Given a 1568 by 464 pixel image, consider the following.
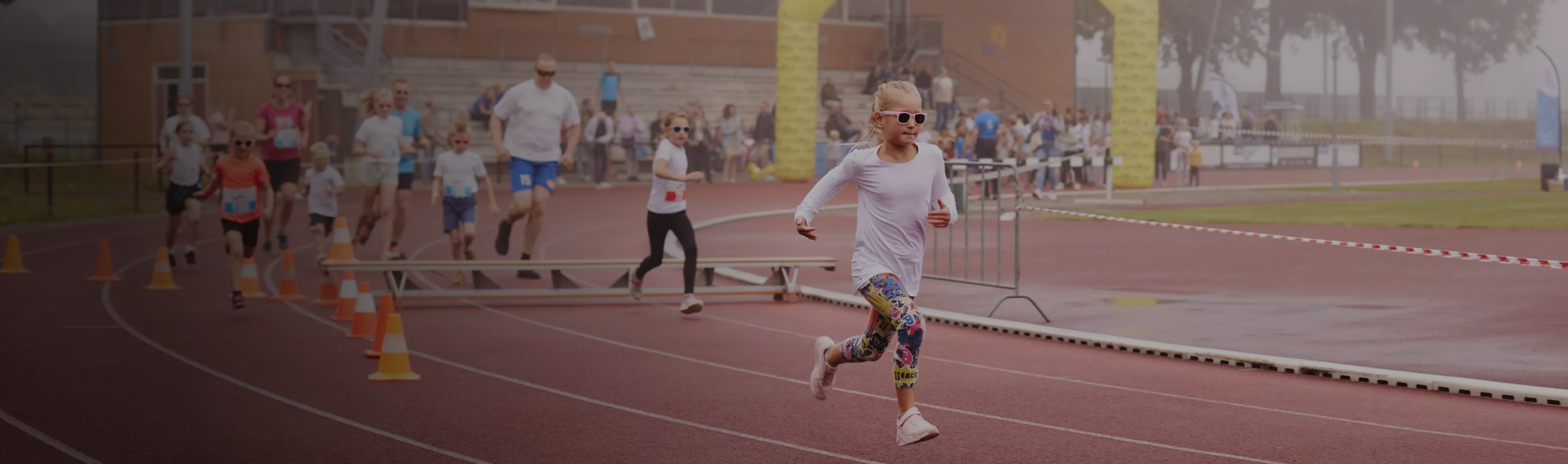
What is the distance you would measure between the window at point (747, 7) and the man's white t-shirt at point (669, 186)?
38821 mm

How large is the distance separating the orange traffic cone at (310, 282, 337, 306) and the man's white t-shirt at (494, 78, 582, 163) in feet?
6.55

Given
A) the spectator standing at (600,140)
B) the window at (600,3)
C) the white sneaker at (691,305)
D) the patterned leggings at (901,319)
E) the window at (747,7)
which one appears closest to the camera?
the patterned leggings at (901,319)

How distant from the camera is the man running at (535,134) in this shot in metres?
13.8

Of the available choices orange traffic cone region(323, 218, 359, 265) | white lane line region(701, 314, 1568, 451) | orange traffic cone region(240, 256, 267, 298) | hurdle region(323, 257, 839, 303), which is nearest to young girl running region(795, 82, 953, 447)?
white lane line region(701, 314, 1568, 451)

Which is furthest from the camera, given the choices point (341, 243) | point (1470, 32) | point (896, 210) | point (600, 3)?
point (1470, 32)

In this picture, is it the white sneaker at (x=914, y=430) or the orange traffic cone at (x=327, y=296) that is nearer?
the white sneaker at (x=914, y=430)

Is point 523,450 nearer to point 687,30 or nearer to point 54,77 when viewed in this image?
point 687,30

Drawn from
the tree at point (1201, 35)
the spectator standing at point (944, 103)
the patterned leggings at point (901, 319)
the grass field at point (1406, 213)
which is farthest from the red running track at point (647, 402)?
the tree at point (1201, 35)

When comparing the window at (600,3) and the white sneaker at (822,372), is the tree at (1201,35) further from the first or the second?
the white sneaker at (822,372)

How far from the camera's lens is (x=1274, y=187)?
35.8m

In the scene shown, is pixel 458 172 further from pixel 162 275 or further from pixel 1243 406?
pixel 1243 406

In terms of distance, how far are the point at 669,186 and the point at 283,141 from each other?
20.5 feet

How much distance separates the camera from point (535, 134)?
13.8 m

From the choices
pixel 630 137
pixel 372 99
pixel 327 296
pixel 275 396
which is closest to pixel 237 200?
pixel 327 296
